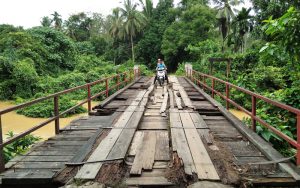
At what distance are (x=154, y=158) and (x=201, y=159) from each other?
0.71 metres

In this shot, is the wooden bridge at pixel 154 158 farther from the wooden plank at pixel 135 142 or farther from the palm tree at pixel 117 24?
the palm tree at pixel 117 24

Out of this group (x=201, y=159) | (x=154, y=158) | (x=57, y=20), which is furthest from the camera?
(x=57, y=20)

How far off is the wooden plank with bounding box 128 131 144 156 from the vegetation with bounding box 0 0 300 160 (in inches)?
94.0

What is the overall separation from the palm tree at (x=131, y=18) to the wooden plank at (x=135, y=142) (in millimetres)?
45294

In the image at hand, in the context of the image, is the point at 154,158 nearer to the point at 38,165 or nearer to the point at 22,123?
the point at 38,165

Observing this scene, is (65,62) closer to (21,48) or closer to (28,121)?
(21,48)

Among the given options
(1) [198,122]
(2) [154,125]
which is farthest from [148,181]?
(1) [198,122]

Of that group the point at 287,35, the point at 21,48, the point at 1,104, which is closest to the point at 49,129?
the point at 1,104

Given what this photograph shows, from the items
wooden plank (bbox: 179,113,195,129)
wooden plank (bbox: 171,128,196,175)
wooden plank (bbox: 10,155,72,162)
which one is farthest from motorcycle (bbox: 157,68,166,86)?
wooden plank (bbox: 10,155,72,162)

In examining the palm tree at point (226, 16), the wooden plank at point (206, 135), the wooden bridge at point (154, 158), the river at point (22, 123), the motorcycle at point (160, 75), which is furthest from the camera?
the palm tree at point (226, 16)

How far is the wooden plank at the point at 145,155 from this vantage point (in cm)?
433

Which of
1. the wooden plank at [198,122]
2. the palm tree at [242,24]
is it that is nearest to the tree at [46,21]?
the palm tree at [242,24]

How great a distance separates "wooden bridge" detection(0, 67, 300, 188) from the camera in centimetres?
400

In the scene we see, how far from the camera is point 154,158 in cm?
479
